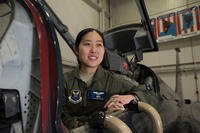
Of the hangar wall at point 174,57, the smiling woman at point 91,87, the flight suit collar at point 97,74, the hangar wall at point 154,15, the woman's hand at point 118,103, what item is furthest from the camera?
the hangar wall at point 174,57

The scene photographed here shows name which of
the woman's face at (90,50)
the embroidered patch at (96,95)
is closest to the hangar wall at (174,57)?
the woman's face at (90,50)

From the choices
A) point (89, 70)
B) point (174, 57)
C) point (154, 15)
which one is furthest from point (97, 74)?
point (154, 15)

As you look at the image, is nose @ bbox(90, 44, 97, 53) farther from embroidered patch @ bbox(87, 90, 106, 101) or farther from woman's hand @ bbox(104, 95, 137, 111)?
woman's hand @ bbox(104, 95, 137, 111)

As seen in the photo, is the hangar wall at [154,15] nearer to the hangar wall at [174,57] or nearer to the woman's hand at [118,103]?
the hangar wall at [174,57]

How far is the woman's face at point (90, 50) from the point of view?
1236 mm

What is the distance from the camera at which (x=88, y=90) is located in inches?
43.6

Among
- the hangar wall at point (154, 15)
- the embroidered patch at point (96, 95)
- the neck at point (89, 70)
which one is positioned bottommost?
the embroidered patch at point (96, 95)

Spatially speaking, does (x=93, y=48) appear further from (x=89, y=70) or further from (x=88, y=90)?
(x=88, y=90)

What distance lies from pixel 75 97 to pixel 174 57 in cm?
364

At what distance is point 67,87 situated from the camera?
1.15m

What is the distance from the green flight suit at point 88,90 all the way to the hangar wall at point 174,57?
329 cm

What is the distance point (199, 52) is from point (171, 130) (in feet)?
10.8

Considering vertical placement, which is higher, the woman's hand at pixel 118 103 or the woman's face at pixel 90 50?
the woman's face at pixel 90 50

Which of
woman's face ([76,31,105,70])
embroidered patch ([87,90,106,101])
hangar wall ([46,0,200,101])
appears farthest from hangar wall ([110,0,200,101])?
embroidered patch ([87,90,106,101])
